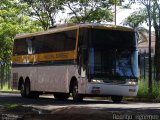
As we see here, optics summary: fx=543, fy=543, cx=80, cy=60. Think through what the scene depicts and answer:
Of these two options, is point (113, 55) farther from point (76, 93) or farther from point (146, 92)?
point (146, 92)

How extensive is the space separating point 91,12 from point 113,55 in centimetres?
1326

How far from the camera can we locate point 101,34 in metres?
25.6

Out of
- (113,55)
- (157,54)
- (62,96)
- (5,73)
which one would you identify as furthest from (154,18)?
(5,73)

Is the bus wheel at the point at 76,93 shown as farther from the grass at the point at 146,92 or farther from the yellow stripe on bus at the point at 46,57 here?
the grass at the point at 146,92

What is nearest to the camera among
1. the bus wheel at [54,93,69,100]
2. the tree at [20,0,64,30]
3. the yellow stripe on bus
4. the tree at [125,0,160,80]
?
the yellow stripe on bus

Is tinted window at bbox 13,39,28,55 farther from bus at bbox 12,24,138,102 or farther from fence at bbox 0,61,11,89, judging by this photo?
fence at bbox 0,61,11,89

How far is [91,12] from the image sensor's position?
1508 inches

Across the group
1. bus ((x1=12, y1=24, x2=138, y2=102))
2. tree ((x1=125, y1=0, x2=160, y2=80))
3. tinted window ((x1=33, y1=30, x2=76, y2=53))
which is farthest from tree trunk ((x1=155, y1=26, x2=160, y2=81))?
tinted window ((x1=33, y1=30, x2=76, y2=53))

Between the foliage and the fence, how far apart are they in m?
18.4

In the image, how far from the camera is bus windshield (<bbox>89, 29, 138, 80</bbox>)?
82.5 ft

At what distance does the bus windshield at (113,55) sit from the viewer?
990 inches

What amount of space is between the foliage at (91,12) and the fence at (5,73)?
18.4 m

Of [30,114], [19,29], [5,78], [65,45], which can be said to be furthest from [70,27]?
[5,78]

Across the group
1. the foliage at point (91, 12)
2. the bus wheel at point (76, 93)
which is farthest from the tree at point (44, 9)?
the bus wheel at point (76, 93)
